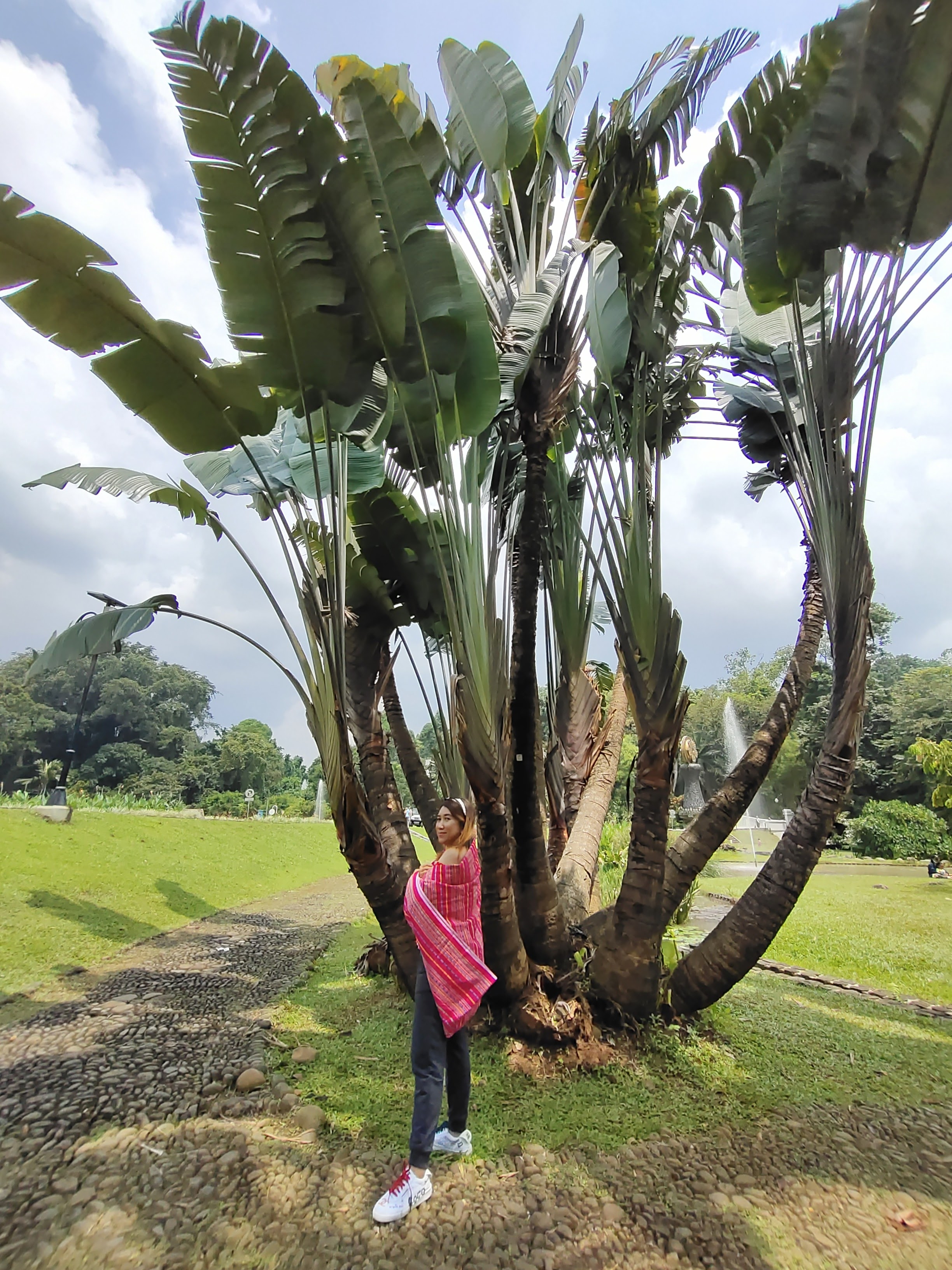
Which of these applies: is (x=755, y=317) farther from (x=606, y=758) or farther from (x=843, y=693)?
(x=606, y=758)

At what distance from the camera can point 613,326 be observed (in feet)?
13.2

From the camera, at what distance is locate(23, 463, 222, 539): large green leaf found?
5.07m

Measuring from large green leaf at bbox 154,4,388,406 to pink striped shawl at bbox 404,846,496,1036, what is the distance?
2.66 metres

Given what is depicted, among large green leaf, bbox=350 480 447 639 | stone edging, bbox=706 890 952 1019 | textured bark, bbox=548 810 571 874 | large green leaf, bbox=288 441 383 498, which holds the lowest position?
stone edging, bbox=706 890 952 1019

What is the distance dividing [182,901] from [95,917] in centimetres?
200

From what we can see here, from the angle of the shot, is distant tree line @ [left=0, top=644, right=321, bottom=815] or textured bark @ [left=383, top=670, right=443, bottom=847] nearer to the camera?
textured bark @ [left=383, top=670, right=443, bottom=847]

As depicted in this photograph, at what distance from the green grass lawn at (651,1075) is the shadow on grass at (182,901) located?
4.94 meters

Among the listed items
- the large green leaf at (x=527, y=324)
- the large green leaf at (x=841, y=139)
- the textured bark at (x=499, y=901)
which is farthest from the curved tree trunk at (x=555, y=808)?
the large green leaf at (x=841, y=139)

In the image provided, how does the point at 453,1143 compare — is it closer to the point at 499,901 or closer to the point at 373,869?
the point at 499,901

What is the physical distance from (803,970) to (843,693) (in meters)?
4.33

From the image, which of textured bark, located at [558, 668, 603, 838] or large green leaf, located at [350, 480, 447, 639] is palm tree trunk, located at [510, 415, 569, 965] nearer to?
large green leaf, located at [350, 480, 447, 639]

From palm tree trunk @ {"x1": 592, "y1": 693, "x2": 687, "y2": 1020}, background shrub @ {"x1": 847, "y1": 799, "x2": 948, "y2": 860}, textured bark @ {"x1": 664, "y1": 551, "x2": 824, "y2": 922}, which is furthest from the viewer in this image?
background shrub @ {"x1": 847, "y1": 799, "x2": 948, "y2": 860}

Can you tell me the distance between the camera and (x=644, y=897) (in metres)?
3.75

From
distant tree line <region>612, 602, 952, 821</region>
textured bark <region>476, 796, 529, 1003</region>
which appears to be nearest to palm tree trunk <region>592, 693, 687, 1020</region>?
textured bark <region>476, 796, 529, 1003</region>
